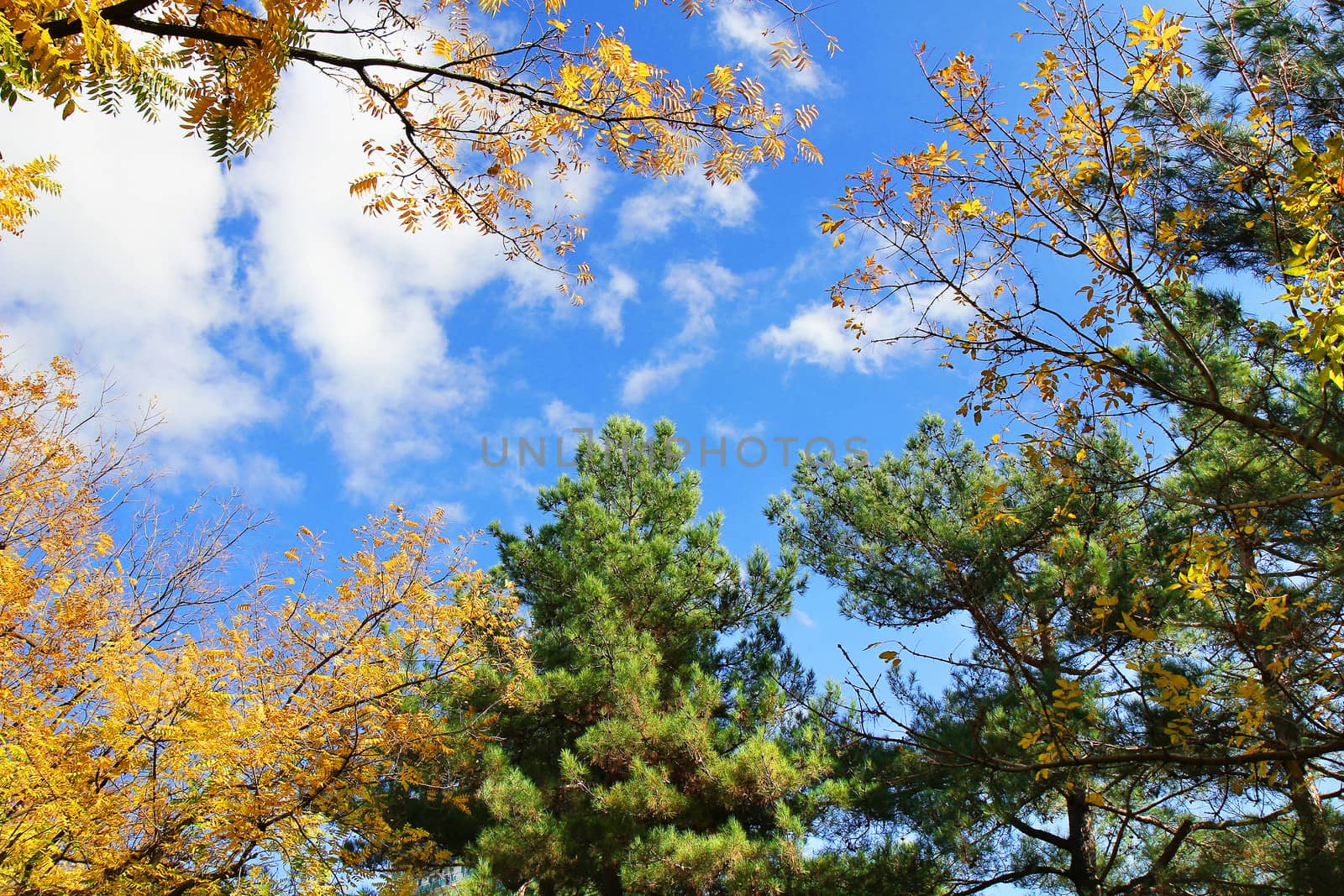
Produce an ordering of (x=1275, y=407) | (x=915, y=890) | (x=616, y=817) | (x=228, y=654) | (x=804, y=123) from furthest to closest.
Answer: (x=616, y=817)
(x=915, y=890)
(x=1275, y=407)
(x=228, y=654)
(x=804, y=123)

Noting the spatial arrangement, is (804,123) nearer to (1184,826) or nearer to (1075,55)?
(1075,55)

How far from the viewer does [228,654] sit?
539cm

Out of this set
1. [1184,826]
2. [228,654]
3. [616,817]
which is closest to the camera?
[1184,826]

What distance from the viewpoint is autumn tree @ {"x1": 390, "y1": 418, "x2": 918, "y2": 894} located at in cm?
748

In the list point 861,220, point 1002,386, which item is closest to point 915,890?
point 1002,386

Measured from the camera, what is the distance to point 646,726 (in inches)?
324

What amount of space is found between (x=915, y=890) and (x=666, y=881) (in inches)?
90.2

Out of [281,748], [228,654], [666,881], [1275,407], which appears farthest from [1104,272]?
[666,881]

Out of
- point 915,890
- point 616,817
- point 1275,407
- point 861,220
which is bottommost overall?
point 915,890

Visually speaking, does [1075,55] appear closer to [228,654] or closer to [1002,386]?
[1002,386]

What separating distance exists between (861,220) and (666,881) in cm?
678

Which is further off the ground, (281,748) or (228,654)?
(228,654)

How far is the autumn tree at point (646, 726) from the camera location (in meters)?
7.48

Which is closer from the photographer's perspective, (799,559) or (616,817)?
(616,817)
